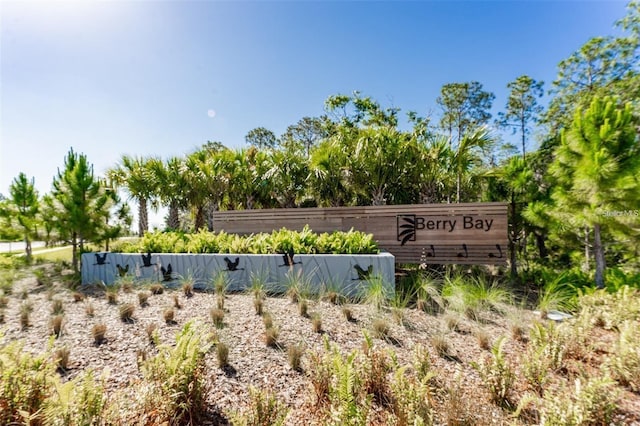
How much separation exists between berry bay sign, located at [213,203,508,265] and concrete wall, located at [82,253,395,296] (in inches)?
95.8

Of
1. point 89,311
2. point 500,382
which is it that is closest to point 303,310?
point 500,382

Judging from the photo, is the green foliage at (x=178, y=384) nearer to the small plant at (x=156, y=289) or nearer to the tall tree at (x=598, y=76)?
the small plant at (x=156, y=289)

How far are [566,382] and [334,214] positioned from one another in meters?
6.64

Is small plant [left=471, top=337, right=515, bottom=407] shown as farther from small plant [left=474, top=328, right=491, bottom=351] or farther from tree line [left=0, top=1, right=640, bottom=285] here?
tree line [left=0, top=1, right=640, bottom=285]

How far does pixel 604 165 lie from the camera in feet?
16.0

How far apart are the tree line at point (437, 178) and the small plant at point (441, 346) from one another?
4417mm

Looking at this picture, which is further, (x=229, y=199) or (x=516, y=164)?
(x=229, y=199)

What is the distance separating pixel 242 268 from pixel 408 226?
4827 millimetres

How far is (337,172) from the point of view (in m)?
10.6

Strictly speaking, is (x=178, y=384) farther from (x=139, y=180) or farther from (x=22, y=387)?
(x=139, y=180)

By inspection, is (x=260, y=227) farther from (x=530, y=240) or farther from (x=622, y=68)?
(x=622, y=68)

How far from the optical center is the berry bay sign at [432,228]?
23.9ft

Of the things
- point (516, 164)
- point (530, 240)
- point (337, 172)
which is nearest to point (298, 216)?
point (337, 172)

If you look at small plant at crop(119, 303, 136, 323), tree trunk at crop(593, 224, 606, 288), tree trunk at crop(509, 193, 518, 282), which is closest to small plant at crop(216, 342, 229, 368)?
small plant at crop(119, 303, 136, 323)
